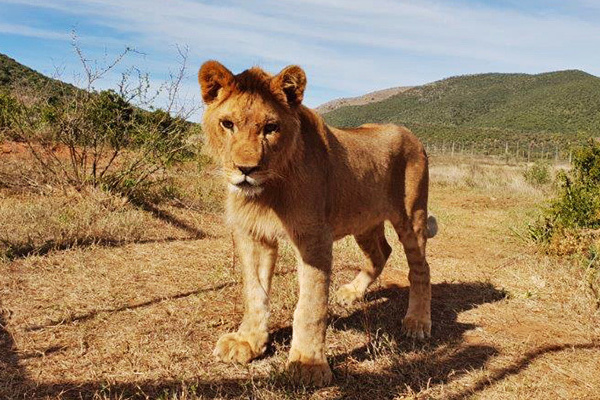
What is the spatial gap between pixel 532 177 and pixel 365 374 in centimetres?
1861

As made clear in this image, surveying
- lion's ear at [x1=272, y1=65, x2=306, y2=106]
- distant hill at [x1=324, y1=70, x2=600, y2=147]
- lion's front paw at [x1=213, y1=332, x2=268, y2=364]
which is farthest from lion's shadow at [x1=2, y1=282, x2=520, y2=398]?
distant hill at [x1=324, y1=70, x2=600, y2=147]

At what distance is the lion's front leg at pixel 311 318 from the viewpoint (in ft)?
11.0

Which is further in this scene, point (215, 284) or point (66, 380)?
point (215, 284)

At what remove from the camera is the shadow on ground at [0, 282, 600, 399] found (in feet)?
10.3

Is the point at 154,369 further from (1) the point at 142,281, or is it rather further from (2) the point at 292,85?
(2) the point at 292,85

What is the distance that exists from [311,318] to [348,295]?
1863mm

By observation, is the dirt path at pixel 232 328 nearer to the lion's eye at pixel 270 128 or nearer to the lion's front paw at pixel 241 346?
the lion's front paw at pixel 241 346

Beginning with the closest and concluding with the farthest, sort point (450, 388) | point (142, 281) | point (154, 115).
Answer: point (450, 388) → point (142, 281) → point (154, 115)

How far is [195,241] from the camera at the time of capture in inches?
272

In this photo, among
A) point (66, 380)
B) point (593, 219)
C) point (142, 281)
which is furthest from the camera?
point (593, 219)

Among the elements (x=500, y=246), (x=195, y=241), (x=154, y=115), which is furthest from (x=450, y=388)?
(x=154, y=115)

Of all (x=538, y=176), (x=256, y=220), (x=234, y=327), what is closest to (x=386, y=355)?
(x=234, y=327)

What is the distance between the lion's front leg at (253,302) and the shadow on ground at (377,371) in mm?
236

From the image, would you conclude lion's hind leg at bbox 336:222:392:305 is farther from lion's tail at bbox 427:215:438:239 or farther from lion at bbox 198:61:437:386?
lion at bbox 198:61:437:386
